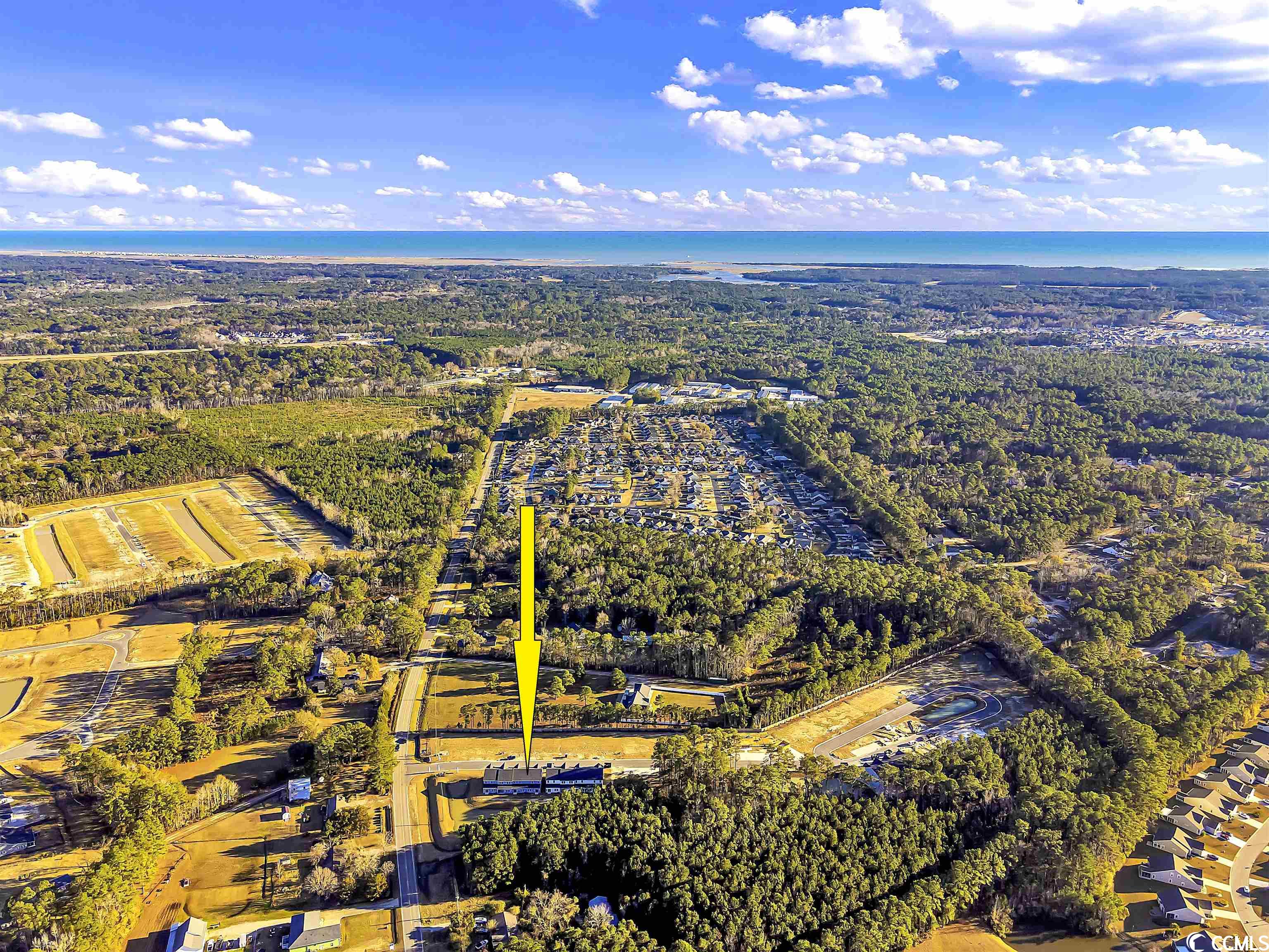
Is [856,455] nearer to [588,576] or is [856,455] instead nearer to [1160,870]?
[588,576]

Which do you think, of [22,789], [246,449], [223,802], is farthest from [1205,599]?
[246,449]

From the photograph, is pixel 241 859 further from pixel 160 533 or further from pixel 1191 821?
pixel 160 533

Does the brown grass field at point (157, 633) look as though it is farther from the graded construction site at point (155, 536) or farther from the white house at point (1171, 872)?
the white house at point (1171, 872)

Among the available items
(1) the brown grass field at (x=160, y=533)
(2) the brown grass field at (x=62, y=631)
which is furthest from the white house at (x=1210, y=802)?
(1) the brown grass field at (x=160, y=533)

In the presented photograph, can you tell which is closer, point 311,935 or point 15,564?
point 311,935

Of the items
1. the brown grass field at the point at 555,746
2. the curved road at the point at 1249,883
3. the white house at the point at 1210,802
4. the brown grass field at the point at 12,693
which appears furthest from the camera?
the brown grass field at the point at 12,693

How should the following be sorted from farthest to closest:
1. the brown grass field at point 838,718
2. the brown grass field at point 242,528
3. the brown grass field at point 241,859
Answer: the brown grass field at point 242,528, the brown grass field at point 838,718, the brown grass field at point 241,859

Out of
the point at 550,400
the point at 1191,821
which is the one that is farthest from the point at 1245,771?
the point at 550,400

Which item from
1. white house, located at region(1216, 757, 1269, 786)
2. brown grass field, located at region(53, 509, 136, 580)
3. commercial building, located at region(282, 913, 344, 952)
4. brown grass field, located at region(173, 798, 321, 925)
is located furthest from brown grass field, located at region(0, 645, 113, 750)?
white house, located at region(1216, 757, 1269, 786)

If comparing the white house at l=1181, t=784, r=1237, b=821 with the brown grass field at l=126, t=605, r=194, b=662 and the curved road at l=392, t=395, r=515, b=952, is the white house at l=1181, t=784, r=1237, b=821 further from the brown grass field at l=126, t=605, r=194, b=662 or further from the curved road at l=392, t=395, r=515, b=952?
the brown grass field at l=126, t=605, r=194, b=662
